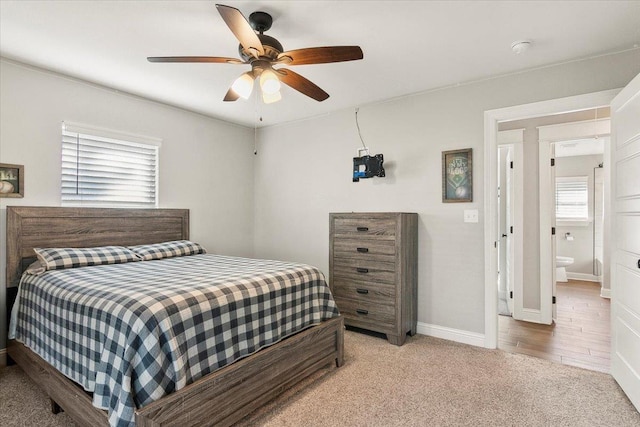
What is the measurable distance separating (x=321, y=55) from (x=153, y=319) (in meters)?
1.61

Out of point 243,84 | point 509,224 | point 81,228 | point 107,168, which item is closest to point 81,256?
point 81,228

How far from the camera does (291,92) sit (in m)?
3.35

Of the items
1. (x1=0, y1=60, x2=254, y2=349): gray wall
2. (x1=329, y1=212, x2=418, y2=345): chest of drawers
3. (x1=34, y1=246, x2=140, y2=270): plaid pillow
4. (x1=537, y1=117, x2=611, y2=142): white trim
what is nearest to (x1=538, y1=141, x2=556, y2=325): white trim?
(x1=537, y1=117, x2=611, y2=142): white trim

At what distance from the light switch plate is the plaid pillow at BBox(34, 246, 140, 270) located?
298 cm

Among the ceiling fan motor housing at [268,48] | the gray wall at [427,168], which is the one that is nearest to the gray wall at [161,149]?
the gray wall at [427,168]

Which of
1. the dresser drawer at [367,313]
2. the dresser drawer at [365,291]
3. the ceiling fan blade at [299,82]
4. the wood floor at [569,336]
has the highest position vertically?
the ceiling fan blade at [299,82]

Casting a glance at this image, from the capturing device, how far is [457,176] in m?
3.12

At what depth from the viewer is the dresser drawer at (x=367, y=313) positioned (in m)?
3.05

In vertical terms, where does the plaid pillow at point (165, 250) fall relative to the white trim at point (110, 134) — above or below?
below

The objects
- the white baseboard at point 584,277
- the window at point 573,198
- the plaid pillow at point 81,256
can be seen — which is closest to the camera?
the plaid pillow at point 81,256

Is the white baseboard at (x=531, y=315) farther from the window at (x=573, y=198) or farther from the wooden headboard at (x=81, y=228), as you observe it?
the wooden headboard at (x=81, y=228)

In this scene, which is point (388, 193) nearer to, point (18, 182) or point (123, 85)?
point (123, 85)

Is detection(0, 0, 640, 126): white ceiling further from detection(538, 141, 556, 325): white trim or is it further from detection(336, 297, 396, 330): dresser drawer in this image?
detection(336, 297, 396, 330): dresser drawer

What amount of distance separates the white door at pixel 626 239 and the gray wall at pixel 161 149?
12.5 feet
